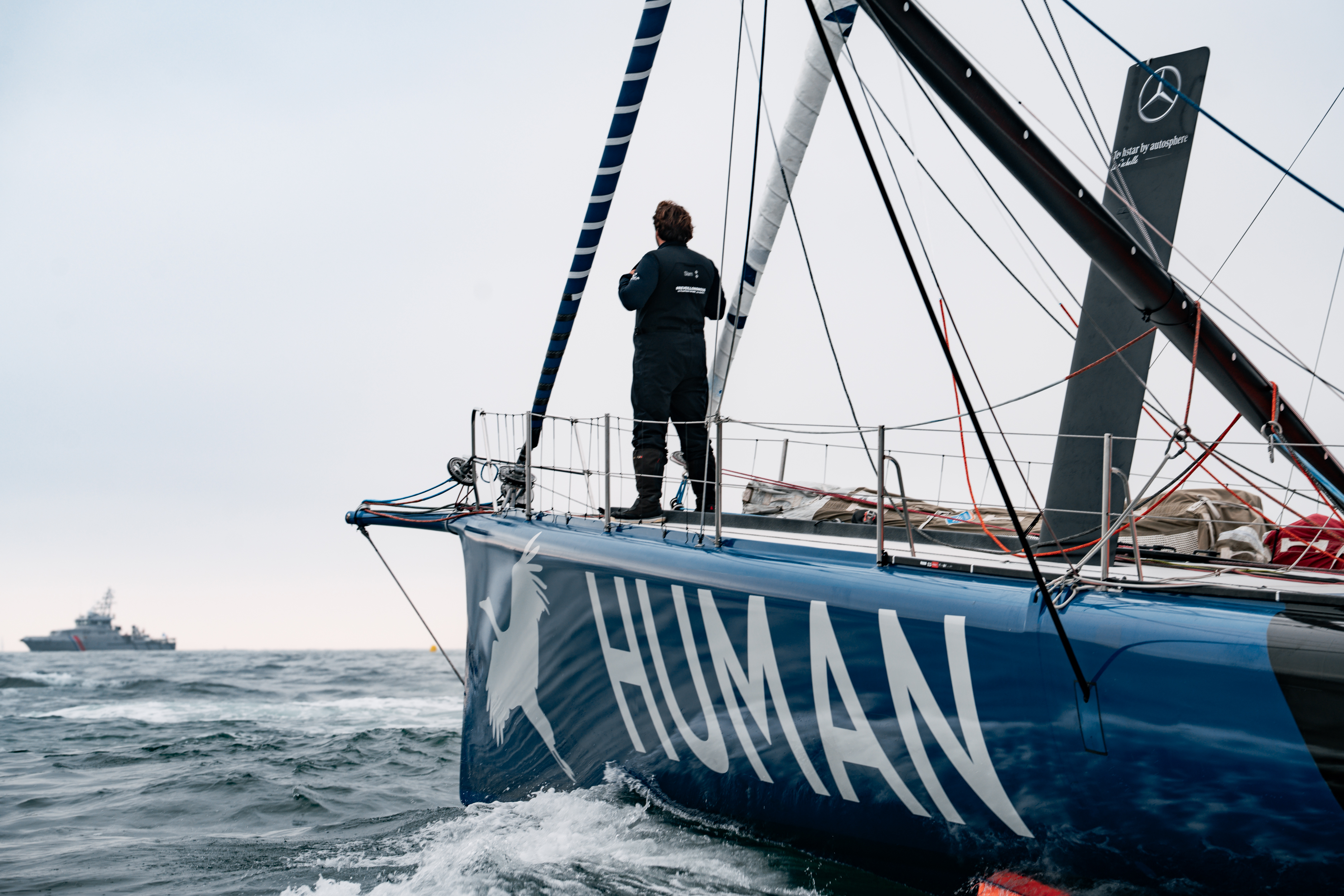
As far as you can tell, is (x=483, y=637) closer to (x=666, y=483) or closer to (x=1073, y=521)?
(x=666, y=483)

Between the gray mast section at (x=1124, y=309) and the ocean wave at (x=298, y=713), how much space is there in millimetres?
8731

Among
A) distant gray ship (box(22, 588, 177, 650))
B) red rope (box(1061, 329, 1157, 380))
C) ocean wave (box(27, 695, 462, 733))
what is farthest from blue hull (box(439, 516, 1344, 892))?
distant gray ship (box(22, 588, 177, 650))

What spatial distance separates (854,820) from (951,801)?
376 millimetres

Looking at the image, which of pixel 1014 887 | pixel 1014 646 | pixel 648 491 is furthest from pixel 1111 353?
pixel 648 491

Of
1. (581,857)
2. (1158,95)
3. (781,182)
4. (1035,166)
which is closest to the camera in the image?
(1035,166)

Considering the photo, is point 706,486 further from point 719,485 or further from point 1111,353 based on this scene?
point 1111,353

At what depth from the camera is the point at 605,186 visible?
187 inches

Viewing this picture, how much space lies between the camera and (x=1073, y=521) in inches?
119

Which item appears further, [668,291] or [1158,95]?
[668,291]

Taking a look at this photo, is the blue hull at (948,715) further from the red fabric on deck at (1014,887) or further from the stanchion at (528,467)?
the stanchion at (528,467)

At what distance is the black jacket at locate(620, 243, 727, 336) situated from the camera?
423 cm

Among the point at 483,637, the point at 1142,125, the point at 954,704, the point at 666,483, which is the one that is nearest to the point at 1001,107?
the point at 1142,125

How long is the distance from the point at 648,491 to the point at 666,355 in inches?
26.3

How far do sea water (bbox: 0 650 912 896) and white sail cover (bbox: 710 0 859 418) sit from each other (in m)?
2.39
